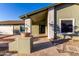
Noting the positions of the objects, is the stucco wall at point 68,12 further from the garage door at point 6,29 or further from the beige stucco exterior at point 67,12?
the garage door at point 6,29

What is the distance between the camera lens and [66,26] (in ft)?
43.1

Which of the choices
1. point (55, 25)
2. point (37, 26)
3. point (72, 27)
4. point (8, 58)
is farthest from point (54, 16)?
point (37, 26)

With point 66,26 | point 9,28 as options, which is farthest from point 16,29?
point 66,26

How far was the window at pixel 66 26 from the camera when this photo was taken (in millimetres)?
13008

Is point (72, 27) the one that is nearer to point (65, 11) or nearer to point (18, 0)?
point (65, 11)

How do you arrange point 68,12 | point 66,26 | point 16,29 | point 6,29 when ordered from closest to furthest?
point 68,12 < point 66,26 < point 6,29 < point 16,29

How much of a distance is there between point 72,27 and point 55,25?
1.54m

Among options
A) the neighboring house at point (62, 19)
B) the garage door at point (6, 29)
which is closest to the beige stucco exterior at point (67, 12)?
the neighboring house at point (62, 19)

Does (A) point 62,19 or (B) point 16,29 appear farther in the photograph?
(B) point 16,29

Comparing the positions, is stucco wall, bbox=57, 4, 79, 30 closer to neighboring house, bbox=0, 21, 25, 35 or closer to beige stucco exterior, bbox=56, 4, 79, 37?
beige stucco exterior, bbox=56, 4, 79, 37

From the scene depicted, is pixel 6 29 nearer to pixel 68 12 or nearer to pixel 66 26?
pixel 66 26

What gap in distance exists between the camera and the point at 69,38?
13.0 m

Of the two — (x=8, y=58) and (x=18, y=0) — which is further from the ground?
(x=18, y=0)

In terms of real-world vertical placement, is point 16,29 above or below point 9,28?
below
